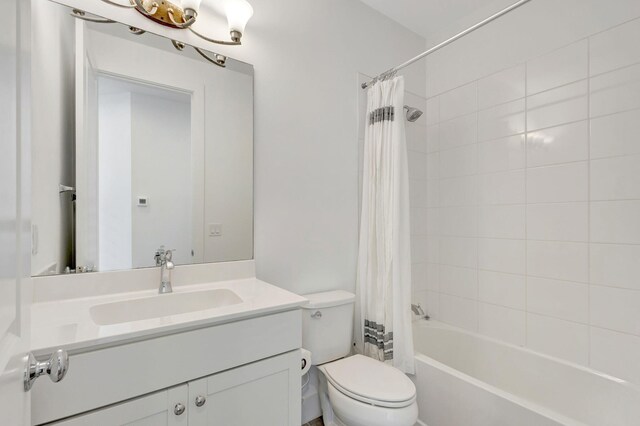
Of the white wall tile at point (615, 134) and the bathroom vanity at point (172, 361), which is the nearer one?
the bathroom vanity at point (172, 361)

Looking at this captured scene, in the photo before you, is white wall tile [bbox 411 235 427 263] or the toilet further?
white wall tile [bbox 411 235 427 263]

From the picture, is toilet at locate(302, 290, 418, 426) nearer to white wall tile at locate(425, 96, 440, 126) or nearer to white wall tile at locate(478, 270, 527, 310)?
white wall tile at locate(478, 270, 527, 310)

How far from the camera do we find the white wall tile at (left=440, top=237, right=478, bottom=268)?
2.13 meters

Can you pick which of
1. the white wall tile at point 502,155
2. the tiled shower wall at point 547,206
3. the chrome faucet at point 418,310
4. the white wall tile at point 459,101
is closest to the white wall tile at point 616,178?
the tiled shower wall at point 547,206

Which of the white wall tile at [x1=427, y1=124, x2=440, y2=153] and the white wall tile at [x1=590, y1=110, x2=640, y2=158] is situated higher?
the white wall tile at [x1=427, y1=124, x2=440, y2=153]

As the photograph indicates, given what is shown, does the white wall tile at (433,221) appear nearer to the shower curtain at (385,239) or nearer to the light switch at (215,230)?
the shower curtain at (385,239)

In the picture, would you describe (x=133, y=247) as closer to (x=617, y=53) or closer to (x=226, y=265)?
(x=226, y=265)

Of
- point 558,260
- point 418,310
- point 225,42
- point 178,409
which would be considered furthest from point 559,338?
point 225,42

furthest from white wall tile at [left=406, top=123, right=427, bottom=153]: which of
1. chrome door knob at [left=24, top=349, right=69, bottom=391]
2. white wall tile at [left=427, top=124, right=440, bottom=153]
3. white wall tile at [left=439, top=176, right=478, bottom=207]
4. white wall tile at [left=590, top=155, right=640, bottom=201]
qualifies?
chrome door knob at [left=24, top=349, right=69, bottom=391]

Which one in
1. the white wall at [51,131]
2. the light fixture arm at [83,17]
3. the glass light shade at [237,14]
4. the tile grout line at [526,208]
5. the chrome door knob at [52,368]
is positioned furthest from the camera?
the tile grout line at [526,208]

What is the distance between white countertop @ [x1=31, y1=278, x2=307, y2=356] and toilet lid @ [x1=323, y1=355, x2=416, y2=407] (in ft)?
1.72

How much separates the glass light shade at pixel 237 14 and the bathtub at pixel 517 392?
6.38ft

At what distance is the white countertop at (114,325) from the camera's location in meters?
0.78

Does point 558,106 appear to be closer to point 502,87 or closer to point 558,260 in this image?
point 502,87
